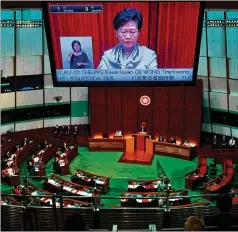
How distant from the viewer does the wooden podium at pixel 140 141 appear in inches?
696

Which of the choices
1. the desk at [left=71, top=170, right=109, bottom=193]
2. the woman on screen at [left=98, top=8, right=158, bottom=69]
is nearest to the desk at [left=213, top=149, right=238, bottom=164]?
the desk at [left=71, top=170, right=109, bottom=193]

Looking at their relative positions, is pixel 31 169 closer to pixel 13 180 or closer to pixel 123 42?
pixel 13 180

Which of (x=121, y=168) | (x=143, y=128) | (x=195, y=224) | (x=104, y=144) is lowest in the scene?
(x=121, y=168)

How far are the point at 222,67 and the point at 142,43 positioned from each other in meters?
8.42

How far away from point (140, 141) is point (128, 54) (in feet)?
24.9

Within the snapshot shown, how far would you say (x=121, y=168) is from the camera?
52.5ft

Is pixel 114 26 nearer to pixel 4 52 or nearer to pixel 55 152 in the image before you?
pixel 55 152

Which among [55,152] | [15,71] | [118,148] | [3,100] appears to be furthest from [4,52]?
[118,148]

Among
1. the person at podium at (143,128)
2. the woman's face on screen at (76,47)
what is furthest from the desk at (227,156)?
the woman's face on screen at (76,47)

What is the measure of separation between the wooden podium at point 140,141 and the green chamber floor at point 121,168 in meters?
0.68

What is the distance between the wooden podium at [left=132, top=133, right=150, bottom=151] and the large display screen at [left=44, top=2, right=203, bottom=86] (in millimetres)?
7061

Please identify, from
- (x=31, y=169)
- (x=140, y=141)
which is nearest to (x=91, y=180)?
(x=31, y=169)

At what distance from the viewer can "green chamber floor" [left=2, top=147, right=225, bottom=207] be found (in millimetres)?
14406

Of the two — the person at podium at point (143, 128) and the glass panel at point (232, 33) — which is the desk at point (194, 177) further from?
the glass panel at point (232, 33)
